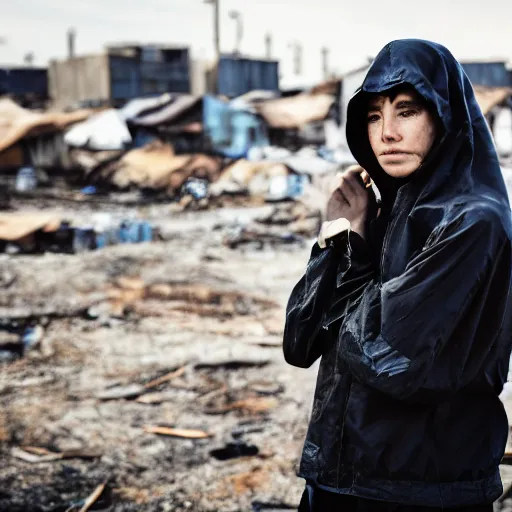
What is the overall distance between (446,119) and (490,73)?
36.7 m

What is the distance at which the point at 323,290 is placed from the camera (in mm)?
1485

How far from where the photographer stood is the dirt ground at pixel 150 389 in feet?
12.0

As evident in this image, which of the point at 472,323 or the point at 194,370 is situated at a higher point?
the point at 472,323

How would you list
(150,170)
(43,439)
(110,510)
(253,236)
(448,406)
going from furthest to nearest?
(150,170)
(253,236)
(43,439)
(110,510)
(448,406)

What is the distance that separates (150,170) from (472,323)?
61.5 ft

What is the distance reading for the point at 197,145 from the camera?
71.0 feet

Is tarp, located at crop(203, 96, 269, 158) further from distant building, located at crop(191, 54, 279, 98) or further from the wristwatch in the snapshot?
the wristwatch

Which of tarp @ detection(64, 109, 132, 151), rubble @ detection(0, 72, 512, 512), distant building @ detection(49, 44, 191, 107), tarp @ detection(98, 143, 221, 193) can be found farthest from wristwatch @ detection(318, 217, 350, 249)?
distant building @ detection(49, 44, 191, 107)

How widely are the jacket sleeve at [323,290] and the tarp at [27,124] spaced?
21.4 m

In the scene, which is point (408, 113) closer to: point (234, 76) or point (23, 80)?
point (234, 76)

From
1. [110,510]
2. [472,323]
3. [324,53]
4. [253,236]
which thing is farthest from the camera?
[324,53]

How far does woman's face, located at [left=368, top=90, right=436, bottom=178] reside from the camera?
1297 mm

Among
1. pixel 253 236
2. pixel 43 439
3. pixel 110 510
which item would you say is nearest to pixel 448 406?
pixel 110 510

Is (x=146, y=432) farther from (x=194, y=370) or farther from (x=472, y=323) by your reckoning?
(x=472, y=323)
